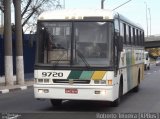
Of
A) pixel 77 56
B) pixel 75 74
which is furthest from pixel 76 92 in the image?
pixel 77 56

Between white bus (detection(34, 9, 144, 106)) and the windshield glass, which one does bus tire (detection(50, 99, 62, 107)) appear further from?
the windshield glass

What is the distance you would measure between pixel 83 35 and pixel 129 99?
5.21 meters

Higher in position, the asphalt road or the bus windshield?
the bus windshield

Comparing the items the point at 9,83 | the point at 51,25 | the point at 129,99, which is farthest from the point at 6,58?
the point at 51,25

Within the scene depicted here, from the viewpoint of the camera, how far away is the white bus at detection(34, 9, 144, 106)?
1401 centimetres

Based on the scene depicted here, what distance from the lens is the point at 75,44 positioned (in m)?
14.3

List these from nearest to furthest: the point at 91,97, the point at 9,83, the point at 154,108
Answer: the point at 91,97 < the point at 154,108 < the point at 9,83

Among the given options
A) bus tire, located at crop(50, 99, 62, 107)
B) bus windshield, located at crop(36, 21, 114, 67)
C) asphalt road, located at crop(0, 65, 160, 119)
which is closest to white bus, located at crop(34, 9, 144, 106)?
bus windshield, located at crop(36, 21, 114, 67)

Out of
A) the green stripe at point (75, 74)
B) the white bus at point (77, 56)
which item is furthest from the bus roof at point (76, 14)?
the green stripe at point (75, 74)

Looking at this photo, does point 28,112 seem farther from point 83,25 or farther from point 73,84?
point 83,25

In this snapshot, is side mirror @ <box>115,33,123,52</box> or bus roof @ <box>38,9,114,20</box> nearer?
→ bus roof @ <box>38,9,114,20</box>

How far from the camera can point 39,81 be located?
14.4m

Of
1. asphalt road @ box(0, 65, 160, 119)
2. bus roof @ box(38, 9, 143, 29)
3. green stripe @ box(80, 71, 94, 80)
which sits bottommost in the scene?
asphalt road @ box(0, 65, 160, 119)

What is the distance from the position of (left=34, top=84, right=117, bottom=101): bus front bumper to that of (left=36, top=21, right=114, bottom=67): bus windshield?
2.13 feet
